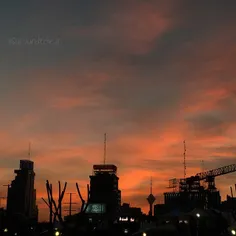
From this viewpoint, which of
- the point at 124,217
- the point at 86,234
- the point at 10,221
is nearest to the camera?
the point at 86,234

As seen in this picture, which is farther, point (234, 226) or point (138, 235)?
point (138, 235)

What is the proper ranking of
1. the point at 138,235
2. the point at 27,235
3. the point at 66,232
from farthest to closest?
the point at 27,235 < the point at 138,235 < the point at 66,232

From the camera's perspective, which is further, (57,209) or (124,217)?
(124,217)

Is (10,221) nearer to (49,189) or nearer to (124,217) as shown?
(124,217)

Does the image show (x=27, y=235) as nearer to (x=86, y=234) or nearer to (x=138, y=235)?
(x=138, y=235)

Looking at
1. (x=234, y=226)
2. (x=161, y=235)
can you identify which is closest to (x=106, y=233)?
(x=161, y=235)

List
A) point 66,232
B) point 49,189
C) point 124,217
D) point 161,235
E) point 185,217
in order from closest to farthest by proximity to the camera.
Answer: point 49,189, point 66,232, point 161,235, point 185,217, point 124,217

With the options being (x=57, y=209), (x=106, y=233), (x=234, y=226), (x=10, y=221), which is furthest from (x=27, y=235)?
(x=57, y=209)

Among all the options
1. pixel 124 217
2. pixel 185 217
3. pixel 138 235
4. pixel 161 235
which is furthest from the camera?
pixel 124 217

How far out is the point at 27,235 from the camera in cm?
10950

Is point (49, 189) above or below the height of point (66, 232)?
above

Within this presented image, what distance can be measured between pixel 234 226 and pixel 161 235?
9858 millimetres

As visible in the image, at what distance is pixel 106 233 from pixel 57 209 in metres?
28.7

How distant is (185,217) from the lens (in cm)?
6625
